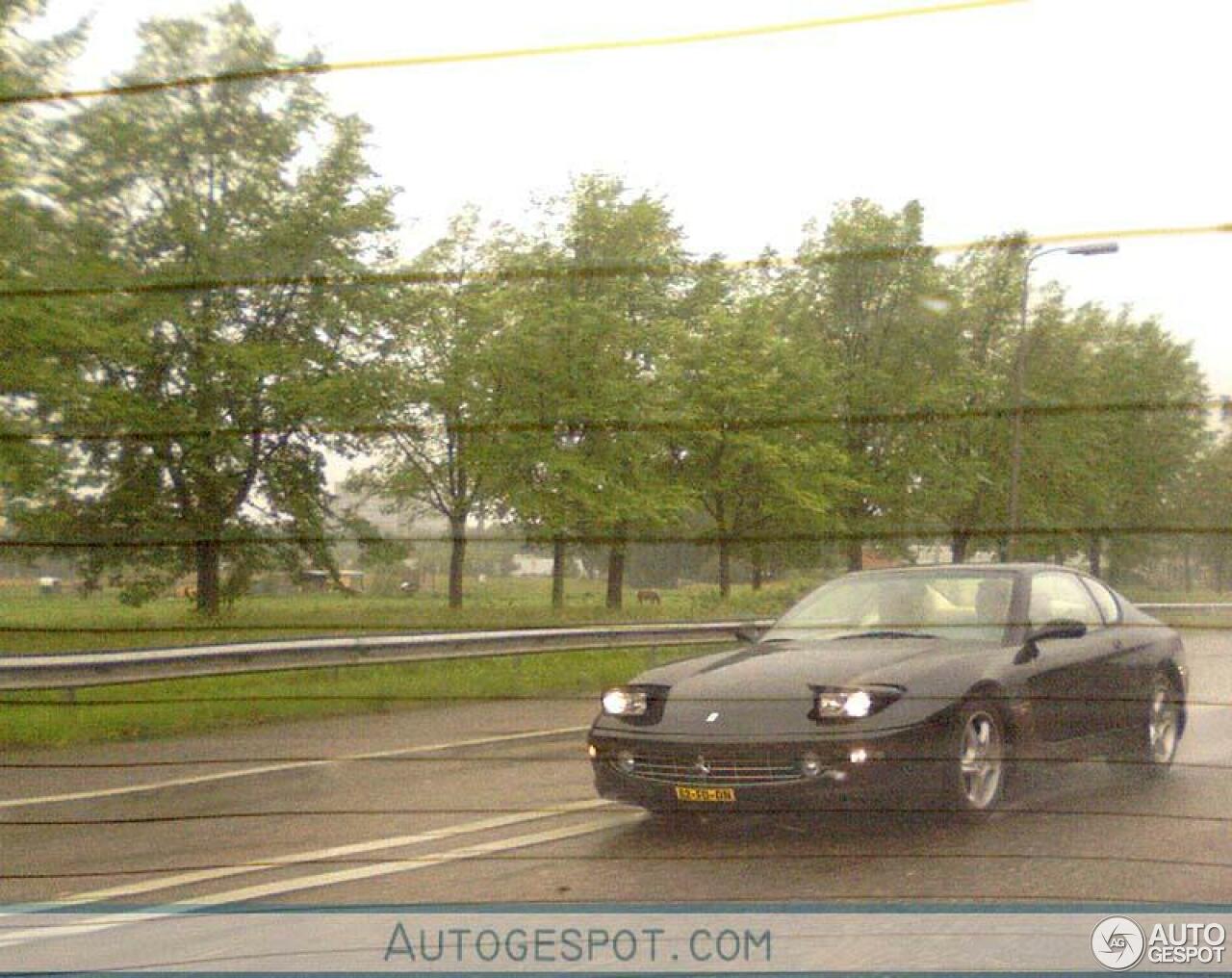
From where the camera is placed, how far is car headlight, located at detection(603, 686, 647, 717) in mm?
4805

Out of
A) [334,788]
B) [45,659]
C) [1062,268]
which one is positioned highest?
[1062,268]

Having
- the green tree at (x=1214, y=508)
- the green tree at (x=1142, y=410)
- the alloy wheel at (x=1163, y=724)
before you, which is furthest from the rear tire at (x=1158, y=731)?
the green tree at (x=1142, y=410)

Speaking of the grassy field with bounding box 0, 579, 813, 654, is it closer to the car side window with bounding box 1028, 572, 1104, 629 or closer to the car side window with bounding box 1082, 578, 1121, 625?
the car side window with bounding box 1082, 578, 1121, 625

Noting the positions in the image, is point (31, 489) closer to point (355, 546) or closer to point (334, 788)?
point (355, 546)

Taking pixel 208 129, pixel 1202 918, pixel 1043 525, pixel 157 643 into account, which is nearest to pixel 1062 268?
pixel 1043 525

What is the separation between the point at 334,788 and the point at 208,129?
347cm

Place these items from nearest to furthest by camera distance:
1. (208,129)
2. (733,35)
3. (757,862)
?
1. (733,35)
2. (208,129)
3. (757,862)

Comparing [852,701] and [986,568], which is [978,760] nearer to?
[852,701]

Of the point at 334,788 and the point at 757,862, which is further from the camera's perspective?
the point at 334,788

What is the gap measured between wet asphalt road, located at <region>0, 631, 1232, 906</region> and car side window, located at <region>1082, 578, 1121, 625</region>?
0.27 meters

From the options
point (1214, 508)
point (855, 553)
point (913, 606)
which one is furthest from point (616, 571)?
point (913, 606)

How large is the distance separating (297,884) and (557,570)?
4.99 feet

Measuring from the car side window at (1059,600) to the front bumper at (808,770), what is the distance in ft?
1.55

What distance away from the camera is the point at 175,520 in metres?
2.96
